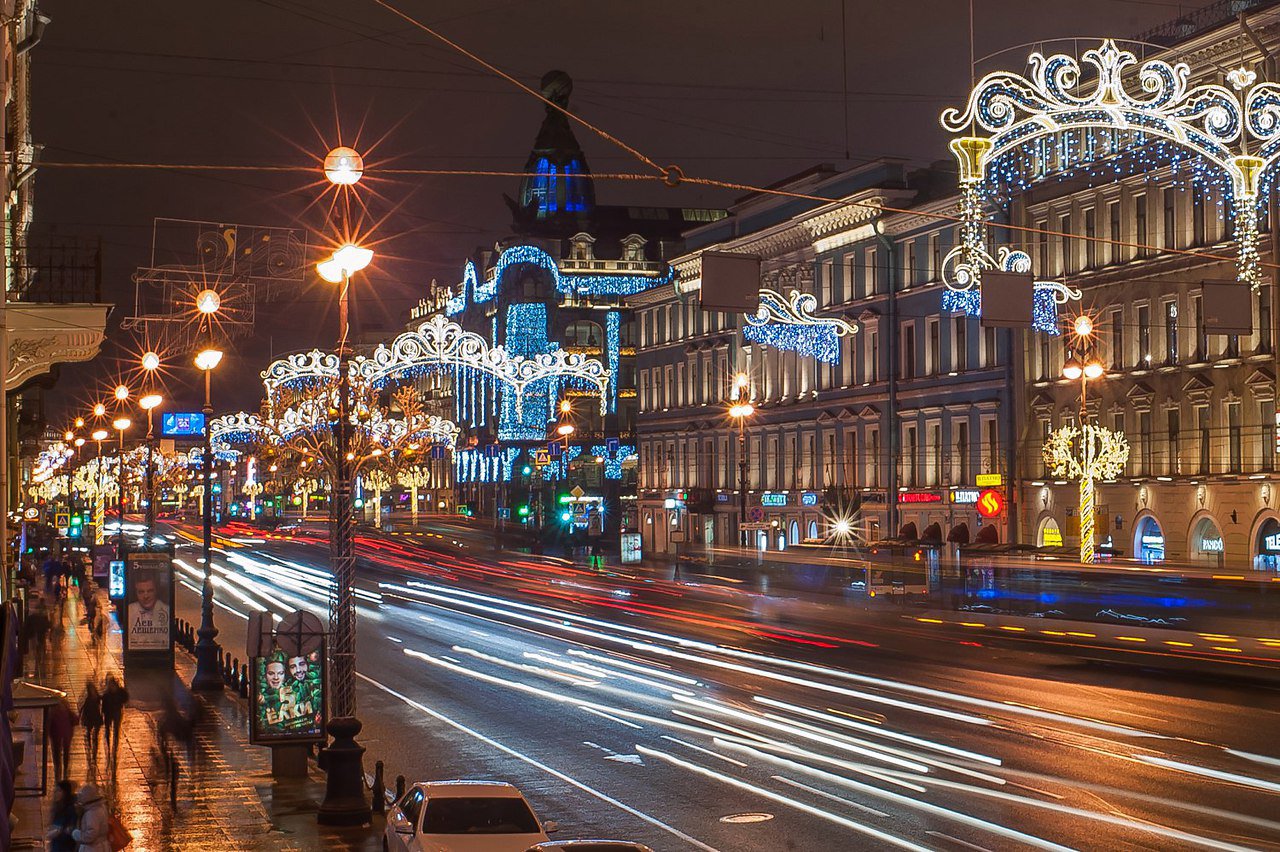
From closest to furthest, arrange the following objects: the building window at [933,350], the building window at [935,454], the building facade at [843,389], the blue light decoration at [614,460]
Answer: the building facade at [843,389]
the building window at [935,454]
the building window at [933,350]
the blue light decoration at [614,460]

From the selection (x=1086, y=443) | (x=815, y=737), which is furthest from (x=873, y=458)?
(x=815, y=737)

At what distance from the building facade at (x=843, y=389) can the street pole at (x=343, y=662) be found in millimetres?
39729

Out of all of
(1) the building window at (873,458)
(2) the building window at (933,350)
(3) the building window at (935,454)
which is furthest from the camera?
(1) the building window at (873,458)

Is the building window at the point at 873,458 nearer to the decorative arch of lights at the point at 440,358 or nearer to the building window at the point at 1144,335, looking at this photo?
the building window at the point at 1144,335

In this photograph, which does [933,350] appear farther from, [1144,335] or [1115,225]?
[1115,225]

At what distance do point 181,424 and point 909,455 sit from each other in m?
33.9

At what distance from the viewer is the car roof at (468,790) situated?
49.5 feet

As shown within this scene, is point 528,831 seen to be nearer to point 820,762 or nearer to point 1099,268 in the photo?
point 820,762

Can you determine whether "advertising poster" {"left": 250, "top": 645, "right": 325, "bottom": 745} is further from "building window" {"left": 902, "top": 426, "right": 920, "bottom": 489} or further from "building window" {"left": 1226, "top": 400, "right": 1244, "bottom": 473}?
"building window" {"left": 902, "top": 426, "right": 920, "bottom": 489}

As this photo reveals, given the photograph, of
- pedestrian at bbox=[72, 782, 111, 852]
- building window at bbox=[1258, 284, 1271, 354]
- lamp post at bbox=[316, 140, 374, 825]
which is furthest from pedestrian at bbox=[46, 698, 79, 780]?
building window at bbox=[1258, 284, 1271, 354]

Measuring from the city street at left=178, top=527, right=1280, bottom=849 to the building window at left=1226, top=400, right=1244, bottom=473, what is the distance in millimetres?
15203

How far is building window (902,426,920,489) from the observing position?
6981 cm

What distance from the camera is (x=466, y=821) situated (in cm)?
1477

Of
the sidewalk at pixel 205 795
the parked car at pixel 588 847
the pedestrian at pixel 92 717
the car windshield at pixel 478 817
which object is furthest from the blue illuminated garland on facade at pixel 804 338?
the parked car at pixel 588 847
